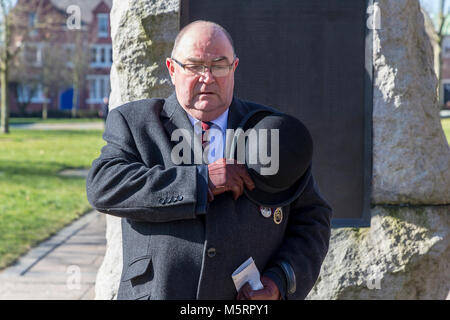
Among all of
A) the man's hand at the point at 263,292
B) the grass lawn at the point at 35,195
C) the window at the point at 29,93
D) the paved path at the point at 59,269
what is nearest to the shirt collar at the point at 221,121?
the man's hand at the point at 263,292

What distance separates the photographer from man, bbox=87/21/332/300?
2133mm

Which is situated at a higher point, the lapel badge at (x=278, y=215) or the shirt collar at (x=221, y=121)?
the shirt collar at (x=221, y=121)

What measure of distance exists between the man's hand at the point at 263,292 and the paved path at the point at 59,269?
3.16 metres

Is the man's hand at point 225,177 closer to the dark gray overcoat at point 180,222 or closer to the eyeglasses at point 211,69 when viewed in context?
the dark gray overcoat at point 180,222

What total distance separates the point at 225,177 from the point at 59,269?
4.11 m

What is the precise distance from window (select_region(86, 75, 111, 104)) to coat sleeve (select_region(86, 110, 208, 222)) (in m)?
47.5

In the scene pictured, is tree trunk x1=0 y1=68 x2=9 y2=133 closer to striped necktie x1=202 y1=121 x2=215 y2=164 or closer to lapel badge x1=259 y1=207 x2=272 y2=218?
striped necktie x1=202 y1=121 x2=215 y2=164

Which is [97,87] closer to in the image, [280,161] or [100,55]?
[100,55]

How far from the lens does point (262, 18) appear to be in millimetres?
4051

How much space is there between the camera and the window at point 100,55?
47594mm

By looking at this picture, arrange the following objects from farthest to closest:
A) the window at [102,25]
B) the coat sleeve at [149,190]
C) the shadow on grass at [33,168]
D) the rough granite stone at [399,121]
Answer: the window at [102,25] < the shadow on grass at [33,168] < the rough granite stone at [399,121] < the coat sleeve at [149,190]

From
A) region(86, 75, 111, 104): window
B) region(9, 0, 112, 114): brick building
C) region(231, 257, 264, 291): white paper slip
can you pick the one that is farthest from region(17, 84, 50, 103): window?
region(231, 257, 264, 291): white paper slip

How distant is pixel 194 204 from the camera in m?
2.11
